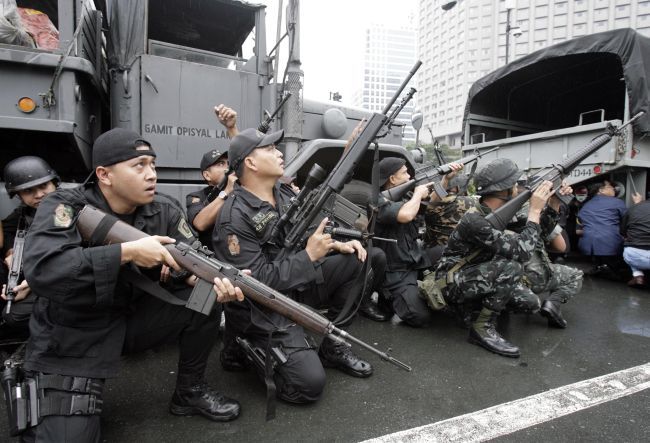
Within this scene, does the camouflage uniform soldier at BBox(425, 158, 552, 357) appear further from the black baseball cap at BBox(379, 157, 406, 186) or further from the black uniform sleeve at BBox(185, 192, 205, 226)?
the black uniform sleeve at BBox(185, 192, 205, 226)

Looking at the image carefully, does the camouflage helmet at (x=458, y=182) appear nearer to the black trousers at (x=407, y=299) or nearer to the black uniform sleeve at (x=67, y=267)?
the black trousers at (x=407, y=299)

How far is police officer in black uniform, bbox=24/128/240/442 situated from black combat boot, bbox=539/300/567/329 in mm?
2545

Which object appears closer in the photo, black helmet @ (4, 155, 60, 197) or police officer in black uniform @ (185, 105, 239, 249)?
black helmet @ (4, 155, 60, 197)

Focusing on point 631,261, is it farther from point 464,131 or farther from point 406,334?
point 464,131

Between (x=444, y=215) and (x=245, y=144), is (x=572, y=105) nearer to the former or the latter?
(x=444, y=215)

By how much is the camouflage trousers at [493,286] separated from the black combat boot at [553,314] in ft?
1.14

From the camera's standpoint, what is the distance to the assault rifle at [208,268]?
5.52 ft

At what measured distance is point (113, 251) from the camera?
157 centimetres

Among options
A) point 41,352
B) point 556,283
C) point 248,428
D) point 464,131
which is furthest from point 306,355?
point 464,131

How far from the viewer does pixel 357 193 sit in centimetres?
421

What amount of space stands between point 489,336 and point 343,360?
3.62ft

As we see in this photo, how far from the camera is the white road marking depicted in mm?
1798

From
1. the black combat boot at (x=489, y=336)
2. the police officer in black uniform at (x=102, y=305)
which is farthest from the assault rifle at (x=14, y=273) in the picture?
the black combat boot at (x=489, y=336)

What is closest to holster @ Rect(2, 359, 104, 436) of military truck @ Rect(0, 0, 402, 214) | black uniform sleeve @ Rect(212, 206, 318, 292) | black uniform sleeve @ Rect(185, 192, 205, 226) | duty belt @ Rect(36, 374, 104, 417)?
duty belt @ Rect(36, 374, 104, 417)
